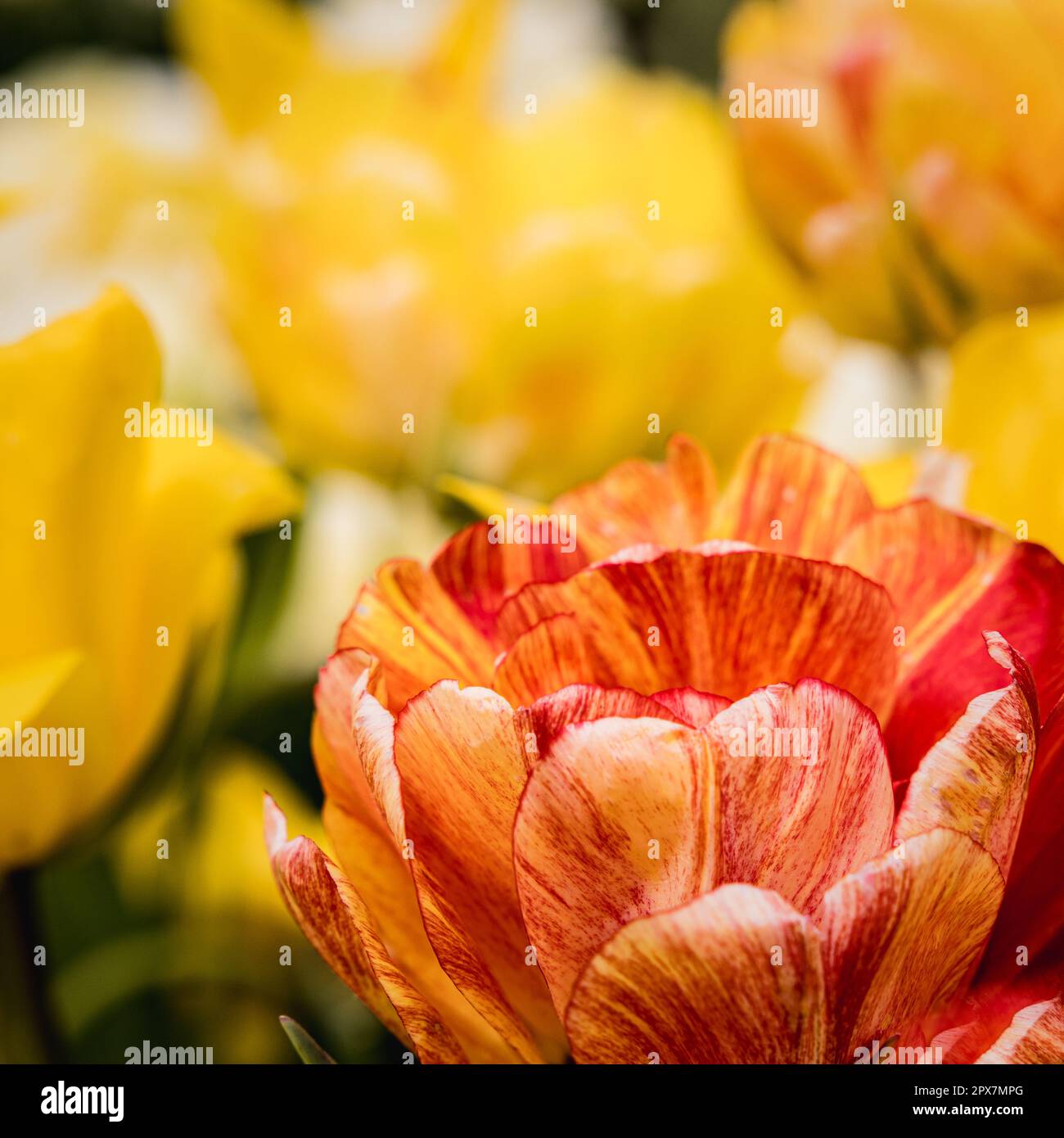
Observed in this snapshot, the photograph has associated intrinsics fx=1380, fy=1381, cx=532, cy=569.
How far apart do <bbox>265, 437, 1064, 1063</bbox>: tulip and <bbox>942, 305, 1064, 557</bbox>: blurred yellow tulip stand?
4 centimetres

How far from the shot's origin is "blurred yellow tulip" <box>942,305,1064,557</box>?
21cm

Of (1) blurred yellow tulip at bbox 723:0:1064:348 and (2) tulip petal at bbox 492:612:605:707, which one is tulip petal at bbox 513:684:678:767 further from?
(1) blurred yellow tulip at bbox 723:0:1064:348

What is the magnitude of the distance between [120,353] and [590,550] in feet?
0.27

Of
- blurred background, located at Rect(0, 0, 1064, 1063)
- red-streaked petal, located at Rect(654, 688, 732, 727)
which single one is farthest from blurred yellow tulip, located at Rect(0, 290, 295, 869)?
red-streaked petal, located at Rect(654, 688, 732, 727)

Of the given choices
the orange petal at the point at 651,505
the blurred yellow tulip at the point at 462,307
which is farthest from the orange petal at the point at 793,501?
the blurred yellow tulip at the point at 462,307

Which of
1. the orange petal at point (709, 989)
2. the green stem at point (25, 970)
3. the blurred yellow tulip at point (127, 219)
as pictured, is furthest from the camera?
the blurred yellow tulip at point (127, 219)

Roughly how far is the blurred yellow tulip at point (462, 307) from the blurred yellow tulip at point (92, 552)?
0.29 ft

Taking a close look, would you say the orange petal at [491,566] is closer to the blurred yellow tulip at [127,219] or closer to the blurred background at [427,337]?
the blurred background at [427,337]

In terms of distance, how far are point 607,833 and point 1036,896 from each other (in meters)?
0.06

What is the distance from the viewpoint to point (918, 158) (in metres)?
0.27

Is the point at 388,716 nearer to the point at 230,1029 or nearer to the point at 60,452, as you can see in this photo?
the point at 60,452

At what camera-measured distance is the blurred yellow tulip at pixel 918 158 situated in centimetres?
26

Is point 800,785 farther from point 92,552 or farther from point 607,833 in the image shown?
point 92,552

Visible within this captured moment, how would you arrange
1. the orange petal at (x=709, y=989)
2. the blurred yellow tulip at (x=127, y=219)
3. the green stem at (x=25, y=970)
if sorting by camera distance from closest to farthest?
the orange petal at (x=709, y=989), the green stem at (x=25, y=970), the blurred yellow tulip at (x=127, y=219)
